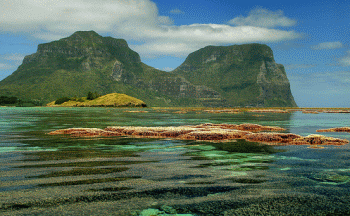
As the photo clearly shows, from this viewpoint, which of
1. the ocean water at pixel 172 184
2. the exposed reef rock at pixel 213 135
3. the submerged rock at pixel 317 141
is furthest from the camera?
the exposed reef rock at pixel 213 135

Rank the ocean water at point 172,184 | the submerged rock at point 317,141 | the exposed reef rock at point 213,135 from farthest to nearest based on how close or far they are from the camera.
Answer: the exposed reef rock at point 213,135 < the submerged rock at point 317,141 < the ocean water at point 172,184

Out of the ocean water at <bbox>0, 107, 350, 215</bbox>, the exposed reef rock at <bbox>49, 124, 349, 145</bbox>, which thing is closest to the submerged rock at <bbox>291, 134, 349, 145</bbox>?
the exposed reef rock at <bbox>49, 124, 349, 145</bbox>

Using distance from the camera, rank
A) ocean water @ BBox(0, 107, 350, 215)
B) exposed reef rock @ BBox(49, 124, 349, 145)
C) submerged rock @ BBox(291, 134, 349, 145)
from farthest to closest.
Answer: exposed reef rock @ BBox(49, 124, 349, 145) < submerged rock @ BBox(291, 134, 349, 145) < ocean water @ BBox(0, 107, 350, 215)

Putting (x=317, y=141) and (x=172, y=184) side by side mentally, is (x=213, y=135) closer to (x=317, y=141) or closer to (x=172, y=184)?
(x=317, y=141)

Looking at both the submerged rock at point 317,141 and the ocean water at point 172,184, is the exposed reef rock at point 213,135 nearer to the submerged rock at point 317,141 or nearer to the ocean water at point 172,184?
the submerged rock at point 317,141

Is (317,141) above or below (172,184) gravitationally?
above

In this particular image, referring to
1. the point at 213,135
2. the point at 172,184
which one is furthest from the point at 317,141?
the point at 172,184

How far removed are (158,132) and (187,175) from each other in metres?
13.2

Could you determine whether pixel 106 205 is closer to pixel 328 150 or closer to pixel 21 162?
pixel 21 162

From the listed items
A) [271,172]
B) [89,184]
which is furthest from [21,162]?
[271,172]

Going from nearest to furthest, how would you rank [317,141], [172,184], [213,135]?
[172,184], [317,141], [213,135]

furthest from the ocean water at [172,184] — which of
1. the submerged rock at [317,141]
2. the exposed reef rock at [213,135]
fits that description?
the exposed reef rock at [213,135]

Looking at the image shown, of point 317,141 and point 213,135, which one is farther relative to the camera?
point 213,135

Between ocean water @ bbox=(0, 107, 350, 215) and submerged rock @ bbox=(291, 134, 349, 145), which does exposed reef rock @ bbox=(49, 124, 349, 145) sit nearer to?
submerged rock @ bbox=(291, 134, 349, 145)
